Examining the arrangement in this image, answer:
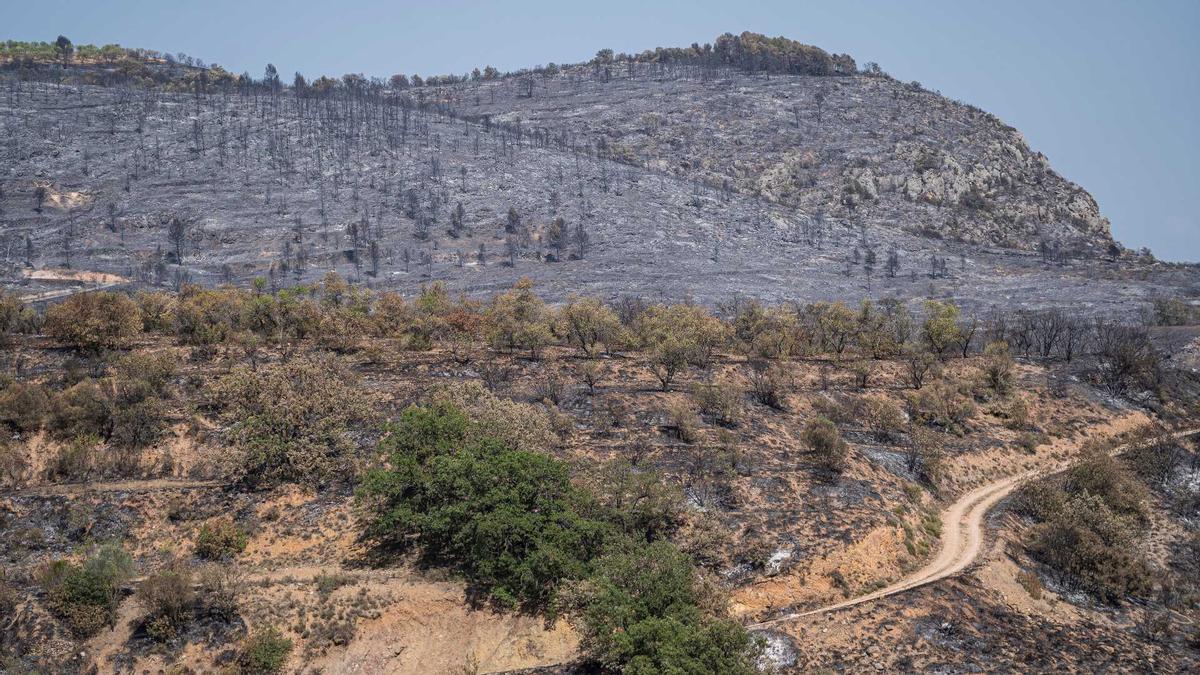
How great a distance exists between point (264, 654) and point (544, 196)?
117 meters

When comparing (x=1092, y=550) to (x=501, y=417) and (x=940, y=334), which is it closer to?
(x=501, y=417)

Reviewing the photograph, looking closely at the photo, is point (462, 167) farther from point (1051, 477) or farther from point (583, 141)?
point (1051, 477)

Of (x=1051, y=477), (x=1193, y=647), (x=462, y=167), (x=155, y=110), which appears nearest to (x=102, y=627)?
(x=1193, y=647)

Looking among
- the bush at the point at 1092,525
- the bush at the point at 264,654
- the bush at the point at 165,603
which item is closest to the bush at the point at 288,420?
the bush at the point at 165,603

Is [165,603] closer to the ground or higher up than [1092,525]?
closer to the ground

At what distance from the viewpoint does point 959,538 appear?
38375mm

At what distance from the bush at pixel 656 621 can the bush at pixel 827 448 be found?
1402 centimetres

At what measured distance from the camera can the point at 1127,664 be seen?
29.4m

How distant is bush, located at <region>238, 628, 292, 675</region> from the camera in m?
25.3

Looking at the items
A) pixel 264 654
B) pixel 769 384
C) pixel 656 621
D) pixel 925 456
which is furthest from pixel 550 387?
pixel 264 654

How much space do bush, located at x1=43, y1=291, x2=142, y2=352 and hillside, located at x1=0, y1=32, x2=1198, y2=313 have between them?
5833 cm

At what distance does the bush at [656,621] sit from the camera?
76.6 feet

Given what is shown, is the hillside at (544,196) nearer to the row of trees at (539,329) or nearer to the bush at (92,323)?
the row of trees at (539,329)

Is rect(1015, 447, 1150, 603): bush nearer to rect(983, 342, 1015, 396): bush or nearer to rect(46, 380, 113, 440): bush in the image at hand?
rect(983, 342, 1015, 396): bush
